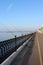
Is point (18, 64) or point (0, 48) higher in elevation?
point (0, 48)

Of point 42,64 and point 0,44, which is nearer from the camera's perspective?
point 42,64

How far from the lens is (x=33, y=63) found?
15195mm

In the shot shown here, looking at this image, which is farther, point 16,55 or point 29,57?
point 16,55

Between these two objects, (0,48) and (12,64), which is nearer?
(12,64)

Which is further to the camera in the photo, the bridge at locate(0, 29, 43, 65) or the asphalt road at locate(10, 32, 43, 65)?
the asphalt road at locate(10, 32, 43, 65)

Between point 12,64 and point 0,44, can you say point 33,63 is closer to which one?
point 12,64

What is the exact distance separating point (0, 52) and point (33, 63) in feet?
7.46

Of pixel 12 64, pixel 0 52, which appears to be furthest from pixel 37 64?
pixel 0 52

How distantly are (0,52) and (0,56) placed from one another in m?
0.38

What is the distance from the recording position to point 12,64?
14.8 meters

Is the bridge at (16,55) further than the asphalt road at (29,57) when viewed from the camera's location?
No

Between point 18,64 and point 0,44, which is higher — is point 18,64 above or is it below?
below

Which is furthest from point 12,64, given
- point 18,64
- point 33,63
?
point 33,63

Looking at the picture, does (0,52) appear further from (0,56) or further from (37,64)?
(37,64)
